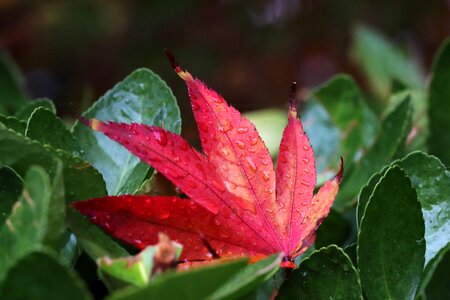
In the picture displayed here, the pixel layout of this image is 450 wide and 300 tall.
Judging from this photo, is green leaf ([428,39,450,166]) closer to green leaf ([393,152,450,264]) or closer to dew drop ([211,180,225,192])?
green leaf ([393,152,450,264])

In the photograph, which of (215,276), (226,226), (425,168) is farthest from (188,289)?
(425,168)

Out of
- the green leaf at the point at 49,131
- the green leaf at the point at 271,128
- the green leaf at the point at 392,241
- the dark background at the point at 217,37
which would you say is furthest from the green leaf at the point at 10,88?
the dark background at the point at 217,37

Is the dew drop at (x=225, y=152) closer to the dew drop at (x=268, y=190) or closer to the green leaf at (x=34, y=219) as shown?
the dew drop at (x=268, y=190)

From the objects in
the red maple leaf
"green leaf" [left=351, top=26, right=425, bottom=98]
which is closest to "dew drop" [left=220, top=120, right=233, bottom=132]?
the red maple leaf

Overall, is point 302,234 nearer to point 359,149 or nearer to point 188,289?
point 188,289

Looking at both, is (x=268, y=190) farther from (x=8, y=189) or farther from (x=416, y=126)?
(x=416, y=126)

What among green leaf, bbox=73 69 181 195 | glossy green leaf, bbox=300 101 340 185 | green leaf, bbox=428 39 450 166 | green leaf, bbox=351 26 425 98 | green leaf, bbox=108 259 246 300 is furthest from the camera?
green leaf, bbox=351 26 425 98
